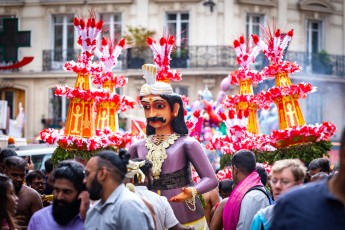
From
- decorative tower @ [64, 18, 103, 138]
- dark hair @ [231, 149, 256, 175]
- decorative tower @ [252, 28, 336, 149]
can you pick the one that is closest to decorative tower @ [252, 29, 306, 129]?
decorative tower @ [252, 28, 336, 149]

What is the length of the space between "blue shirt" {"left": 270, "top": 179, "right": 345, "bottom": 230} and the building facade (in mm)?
26131

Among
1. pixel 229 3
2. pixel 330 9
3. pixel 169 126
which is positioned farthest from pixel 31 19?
pixel 169 126

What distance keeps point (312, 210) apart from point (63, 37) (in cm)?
2974

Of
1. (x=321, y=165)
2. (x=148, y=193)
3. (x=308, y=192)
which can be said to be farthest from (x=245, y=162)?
(x=308, y=192)

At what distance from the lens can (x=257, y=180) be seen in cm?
814

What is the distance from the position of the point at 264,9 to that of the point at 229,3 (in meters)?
1.79

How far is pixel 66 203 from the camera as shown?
5855 millimetres

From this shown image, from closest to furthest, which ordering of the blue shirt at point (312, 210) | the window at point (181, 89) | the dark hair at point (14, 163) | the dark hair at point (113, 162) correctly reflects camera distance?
the blue shirt at point (312, 210) → the dark hair at point (113, 162) → the dark hair at point (14, 163) → the window at point (181, 89)

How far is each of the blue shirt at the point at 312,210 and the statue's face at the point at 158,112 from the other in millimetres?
4331

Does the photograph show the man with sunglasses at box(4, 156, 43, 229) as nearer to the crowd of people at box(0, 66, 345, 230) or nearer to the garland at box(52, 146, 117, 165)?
the crowd of people at box(0, 66, 345, 230)

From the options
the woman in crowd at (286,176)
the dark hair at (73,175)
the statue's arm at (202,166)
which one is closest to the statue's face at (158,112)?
the statue's arm at (202,166)

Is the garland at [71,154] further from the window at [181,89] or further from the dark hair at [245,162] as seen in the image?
the window at [181,89]

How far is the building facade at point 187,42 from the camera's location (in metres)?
31.9

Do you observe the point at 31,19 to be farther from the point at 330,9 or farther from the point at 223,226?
the point at 223,226
